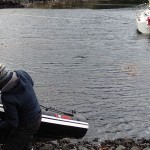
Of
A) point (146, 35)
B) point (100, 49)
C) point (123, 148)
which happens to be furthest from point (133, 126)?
point (146, 35)

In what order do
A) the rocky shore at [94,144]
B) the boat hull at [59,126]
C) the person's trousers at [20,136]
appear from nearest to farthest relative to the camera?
the person's trousers at [20,136] → the boat hull at [59,126] → the rocky shore at [94,144]

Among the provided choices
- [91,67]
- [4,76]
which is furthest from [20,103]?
[91,67]

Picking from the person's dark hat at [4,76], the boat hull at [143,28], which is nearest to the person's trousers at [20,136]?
the person's dark hat at [4,76]

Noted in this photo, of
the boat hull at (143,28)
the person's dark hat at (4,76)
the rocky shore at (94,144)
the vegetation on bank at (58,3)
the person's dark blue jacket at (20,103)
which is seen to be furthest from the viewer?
the vegetation on bank at (58,3)

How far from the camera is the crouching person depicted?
650 centimetres

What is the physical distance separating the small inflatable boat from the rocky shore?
2.73 ft

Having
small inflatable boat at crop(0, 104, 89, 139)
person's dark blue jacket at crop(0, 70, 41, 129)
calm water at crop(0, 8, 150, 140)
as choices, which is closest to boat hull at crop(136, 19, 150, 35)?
calm water at crop(0, 8, 150, 140)

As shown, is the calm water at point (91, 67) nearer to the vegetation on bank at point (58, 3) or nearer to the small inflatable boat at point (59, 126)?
the small inflatable boat at point (59, 126)

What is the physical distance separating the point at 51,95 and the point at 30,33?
2173cm

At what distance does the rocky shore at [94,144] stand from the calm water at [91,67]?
926 millimetres

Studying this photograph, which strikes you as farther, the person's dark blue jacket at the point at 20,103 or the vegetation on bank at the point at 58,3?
the vegetation on bank at the point at 58,3

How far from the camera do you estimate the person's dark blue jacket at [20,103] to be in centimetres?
657

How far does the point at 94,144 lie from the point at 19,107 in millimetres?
4611

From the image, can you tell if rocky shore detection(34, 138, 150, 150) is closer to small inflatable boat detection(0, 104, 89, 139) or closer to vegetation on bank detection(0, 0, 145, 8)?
small inflatable boat detection(0, 104, 89, 139)
